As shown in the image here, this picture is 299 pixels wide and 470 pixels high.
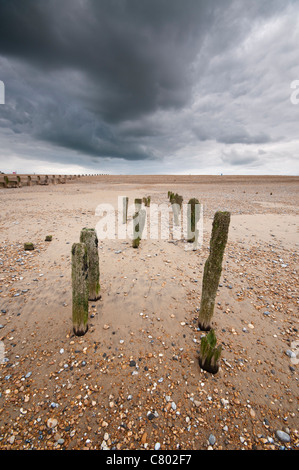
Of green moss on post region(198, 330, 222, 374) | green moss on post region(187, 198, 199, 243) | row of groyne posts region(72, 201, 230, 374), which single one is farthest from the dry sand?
green moss on post region(187, 198, 199, 243)

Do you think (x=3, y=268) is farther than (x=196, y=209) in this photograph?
No

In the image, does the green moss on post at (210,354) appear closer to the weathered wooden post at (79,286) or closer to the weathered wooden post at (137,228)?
the weathered wooden post at (79,286)

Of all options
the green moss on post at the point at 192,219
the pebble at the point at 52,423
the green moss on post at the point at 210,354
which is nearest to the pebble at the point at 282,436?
the green moss on post at the point at 210,354

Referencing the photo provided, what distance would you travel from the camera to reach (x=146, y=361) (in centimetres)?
384

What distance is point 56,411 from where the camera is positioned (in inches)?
121

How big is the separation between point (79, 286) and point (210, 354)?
2.93 metres

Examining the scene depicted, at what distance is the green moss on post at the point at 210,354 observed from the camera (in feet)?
11.4

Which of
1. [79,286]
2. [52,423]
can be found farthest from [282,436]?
[79,286]

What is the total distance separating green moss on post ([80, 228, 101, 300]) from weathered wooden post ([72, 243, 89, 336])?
0.93 metres

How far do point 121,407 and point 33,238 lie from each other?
28.8ft

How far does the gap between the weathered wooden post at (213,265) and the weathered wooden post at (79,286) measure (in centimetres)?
267

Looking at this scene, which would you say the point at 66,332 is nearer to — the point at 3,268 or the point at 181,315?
the point at 181,315

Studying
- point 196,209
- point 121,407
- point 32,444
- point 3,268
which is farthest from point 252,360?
point 3,268

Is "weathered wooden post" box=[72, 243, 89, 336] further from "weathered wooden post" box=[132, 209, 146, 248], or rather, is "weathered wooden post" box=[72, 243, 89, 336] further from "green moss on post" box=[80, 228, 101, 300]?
"weathered wooden post" box=[132, 209, 146, 248]
